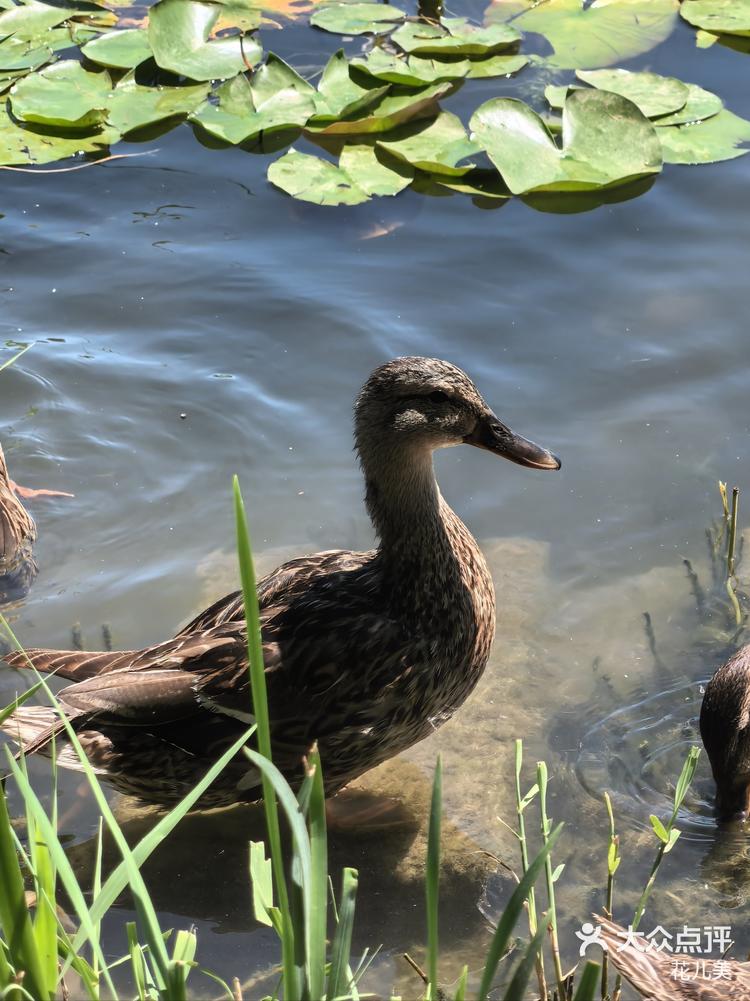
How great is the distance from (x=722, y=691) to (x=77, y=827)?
186 centimetres

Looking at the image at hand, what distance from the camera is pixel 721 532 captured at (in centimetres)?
433

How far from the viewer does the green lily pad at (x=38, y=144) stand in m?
6.23

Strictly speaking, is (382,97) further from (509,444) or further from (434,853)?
(434,853)

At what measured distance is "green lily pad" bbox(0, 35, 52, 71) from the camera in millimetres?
6707

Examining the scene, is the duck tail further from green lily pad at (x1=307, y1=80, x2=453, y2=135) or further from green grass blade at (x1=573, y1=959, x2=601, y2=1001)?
green lily pad at (x1=307, y1=80, x2=453, y2=135)

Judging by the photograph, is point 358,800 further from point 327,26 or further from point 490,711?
point 327,26

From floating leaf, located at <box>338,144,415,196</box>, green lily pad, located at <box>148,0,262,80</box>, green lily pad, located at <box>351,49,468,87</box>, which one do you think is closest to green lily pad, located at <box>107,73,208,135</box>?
green lily pad, located at <box>148,0,262,80</box>

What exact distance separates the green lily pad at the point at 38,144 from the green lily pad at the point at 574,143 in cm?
200

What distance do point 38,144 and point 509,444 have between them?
395 centimetres

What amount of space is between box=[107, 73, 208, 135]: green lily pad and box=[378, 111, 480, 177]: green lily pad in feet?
3.80

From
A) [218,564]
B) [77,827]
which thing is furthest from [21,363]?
[77,827]

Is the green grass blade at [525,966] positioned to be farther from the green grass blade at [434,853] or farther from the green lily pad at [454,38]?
the green lily pad at [454,38]

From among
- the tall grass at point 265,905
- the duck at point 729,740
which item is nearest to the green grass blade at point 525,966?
the tall grass at point 265,905

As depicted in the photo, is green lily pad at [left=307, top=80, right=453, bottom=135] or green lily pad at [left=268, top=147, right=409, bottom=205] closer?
green lily pad at [left=268, top=147, right=409, bottom=205]
